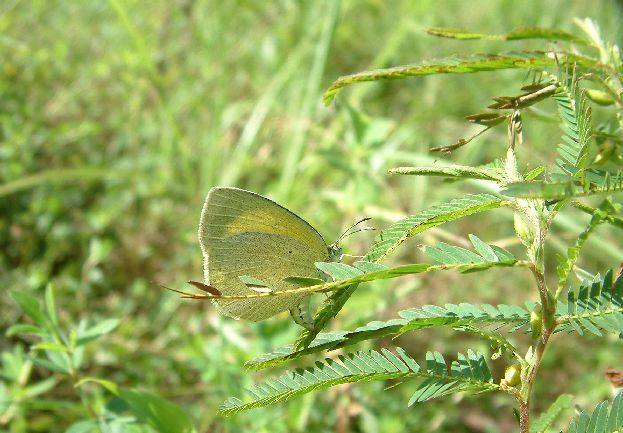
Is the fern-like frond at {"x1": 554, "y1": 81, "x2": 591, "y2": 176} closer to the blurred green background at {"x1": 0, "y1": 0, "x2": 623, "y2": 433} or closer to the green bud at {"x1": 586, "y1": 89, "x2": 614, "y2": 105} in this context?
the green bud at {"x1": 586, "y1": 89, "x2": 614, "y2": 105}

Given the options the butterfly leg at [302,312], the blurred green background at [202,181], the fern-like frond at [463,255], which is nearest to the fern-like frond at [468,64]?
the fern-like frond at [463,255]

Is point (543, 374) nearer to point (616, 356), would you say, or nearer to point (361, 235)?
point (616, 356)

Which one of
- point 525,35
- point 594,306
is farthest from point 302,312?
point 525,35

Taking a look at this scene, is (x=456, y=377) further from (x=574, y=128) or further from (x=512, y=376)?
(x=574, y=128)

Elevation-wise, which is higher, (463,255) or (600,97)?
(600,97)

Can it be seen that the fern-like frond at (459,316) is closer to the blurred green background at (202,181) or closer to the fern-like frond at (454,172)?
the fern-like frond at (454,172)

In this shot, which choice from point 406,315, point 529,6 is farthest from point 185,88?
point 406,315
